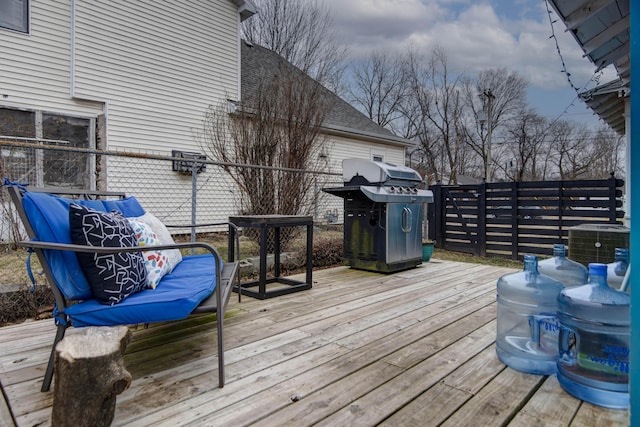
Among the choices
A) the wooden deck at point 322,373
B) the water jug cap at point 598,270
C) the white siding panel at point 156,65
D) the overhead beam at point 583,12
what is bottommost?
the wooden deck at point 322,373

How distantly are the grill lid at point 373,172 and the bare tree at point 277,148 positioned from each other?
29.9 inches

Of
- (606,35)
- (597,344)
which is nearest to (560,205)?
(606,35)

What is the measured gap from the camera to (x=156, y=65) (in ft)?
25.3

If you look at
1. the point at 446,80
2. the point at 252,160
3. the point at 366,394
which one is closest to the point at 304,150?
the point at 252,160

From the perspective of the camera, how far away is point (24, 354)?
2219 mm

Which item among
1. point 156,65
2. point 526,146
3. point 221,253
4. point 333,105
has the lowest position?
point 221,253

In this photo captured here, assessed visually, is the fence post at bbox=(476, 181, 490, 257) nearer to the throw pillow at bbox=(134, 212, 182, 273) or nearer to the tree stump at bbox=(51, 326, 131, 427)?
the throw pillow at bbox=(134, 212, 182, 273)

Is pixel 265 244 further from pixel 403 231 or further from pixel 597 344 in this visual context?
pixel 597 344

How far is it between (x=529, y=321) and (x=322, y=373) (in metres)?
1.24

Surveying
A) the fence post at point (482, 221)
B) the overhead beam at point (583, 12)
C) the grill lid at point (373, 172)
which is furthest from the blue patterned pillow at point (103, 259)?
the fence post at point (482, 221)

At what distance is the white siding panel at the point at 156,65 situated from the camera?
696cm

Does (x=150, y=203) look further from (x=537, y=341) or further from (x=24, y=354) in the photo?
(x=537, y=341)

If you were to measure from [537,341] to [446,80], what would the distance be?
927 inches

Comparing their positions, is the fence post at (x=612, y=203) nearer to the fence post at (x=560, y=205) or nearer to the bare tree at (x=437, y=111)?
the fence post at (x=560, y=205)
